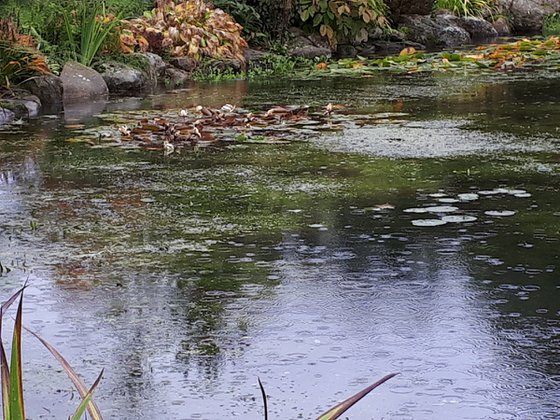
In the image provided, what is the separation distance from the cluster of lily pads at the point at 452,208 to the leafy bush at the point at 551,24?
50.4ft

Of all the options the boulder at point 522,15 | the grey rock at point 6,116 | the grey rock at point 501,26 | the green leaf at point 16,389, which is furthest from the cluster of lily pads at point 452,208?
the boulder at point 522,15

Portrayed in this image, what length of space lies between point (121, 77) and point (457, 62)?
5.03 meters

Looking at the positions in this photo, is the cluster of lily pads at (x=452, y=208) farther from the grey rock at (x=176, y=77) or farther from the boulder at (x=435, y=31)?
the boulder at (x=435, y=31)

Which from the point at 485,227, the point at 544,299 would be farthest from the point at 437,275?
the point at 485,227

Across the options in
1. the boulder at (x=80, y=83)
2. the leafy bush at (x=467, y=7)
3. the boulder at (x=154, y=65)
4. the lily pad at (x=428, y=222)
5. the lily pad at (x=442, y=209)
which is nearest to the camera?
the lily pad at (x=428, y=222)

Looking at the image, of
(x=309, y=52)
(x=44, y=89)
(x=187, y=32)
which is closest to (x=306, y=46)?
(x=309, y=52)

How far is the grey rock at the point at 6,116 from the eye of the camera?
9836 mm

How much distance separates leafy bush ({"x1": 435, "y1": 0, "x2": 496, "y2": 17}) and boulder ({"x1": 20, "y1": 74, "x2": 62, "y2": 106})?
37.6 feet

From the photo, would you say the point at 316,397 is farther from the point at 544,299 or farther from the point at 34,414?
the point at 544,299

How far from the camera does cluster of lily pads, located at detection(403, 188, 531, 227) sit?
557cm

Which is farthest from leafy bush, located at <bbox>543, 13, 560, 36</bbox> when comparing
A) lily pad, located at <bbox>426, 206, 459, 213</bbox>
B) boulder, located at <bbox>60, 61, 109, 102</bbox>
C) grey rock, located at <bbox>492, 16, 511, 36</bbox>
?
lily pad, located at <bbox>426, 206, 459, 213</bbox>

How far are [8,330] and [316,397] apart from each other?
1.34 m

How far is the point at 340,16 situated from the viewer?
1714 cm

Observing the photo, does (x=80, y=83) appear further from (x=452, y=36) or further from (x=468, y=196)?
(x=452, y=36)
